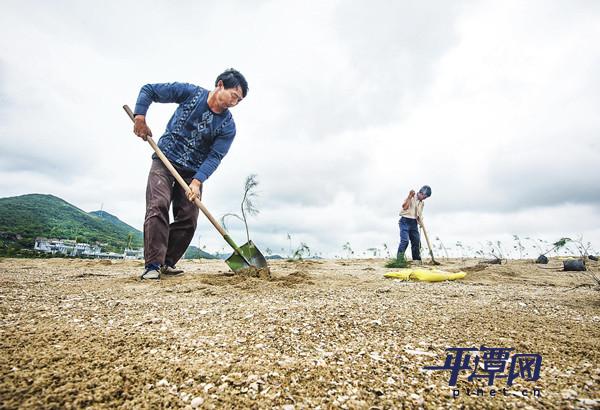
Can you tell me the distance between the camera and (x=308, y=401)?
0.85m

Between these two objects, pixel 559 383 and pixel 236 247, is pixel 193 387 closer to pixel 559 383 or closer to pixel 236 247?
pixel 559 383

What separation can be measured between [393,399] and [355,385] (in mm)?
126

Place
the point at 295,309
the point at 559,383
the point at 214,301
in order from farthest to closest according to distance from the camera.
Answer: the point at 214,301 → the point at 295,309 → the point at 559,383

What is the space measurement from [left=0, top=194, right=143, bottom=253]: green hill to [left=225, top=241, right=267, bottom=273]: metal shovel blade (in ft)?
160

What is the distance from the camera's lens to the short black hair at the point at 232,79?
3459 millimetres

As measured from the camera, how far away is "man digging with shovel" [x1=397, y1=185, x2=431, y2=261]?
26.1 ft

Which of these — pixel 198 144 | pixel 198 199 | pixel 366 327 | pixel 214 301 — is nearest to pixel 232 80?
pixel 198 144

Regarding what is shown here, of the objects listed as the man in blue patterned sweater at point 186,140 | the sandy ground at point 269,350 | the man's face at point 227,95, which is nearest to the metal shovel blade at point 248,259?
the man in blue patterned sweater at point 186,140

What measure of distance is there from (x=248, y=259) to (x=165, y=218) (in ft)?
3.77

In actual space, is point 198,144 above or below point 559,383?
above

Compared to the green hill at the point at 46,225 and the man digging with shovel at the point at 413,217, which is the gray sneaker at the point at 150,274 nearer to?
the man digging with shovel at the point at 413,217

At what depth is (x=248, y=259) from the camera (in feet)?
12.3

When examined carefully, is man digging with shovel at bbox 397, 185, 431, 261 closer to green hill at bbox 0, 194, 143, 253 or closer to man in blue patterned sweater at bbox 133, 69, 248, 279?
man in blue patterned sweater at bbox 133, 69, 248, 279

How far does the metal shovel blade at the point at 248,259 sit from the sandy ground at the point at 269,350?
1515mm
